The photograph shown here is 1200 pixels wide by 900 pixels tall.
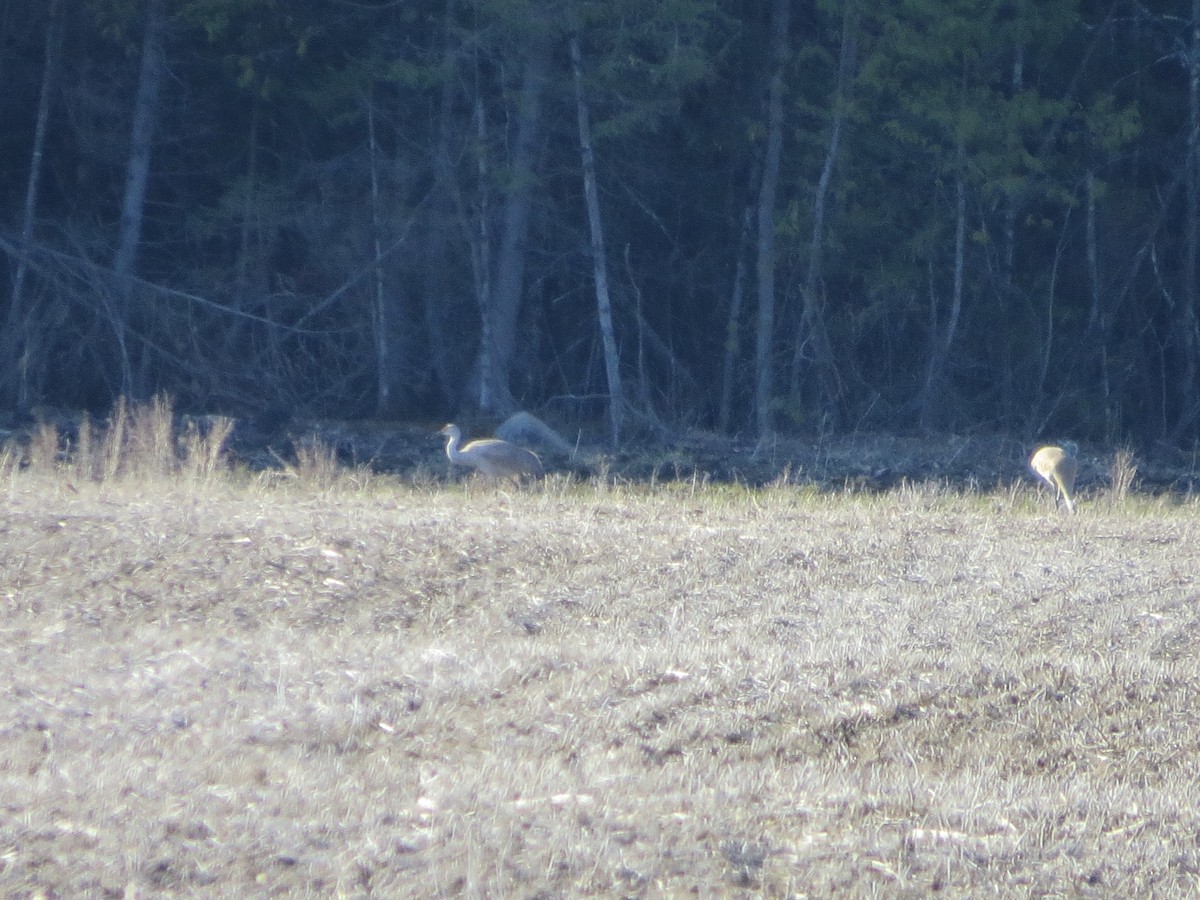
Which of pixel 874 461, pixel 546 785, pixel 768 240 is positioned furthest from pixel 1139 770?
pixel 768 240

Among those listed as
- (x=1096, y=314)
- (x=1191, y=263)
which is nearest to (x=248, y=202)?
(x=1096, y=314)

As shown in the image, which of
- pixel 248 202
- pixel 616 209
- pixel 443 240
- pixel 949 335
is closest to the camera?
pixel 248 202

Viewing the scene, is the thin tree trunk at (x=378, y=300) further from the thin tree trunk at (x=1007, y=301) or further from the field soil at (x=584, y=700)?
the field soil at (x=584, y=700)

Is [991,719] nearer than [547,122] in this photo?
Yes

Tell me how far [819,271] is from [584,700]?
16.7 meters

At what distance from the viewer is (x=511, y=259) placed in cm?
2338

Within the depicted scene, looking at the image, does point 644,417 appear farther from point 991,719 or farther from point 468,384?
point 991,719

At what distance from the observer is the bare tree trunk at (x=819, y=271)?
21.7 metres

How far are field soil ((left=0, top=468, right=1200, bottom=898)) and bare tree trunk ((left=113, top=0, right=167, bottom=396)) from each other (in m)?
9.89

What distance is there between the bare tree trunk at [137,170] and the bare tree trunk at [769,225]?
28.2 ft

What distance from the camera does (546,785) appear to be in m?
5.84

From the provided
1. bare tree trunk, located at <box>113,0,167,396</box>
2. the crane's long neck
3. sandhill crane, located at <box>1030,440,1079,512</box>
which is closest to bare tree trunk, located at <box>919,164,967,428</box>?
sandhill crane, located at <box>1030,440,1079,512</box>

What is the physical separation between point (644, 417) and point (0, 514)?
12.2 m

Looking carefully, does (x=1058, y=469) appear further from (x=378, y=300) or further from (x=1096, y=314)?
(x=378, y=300)
